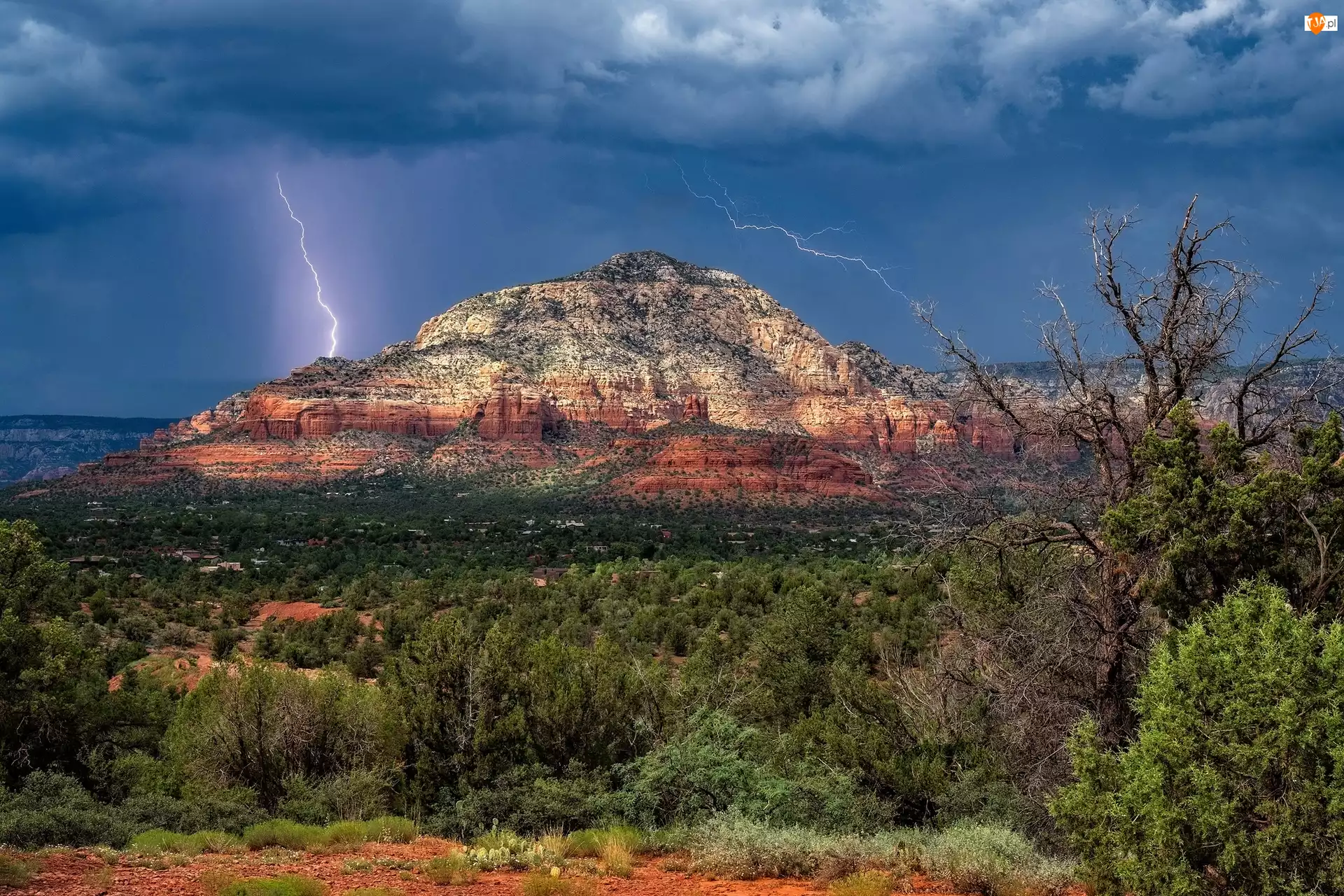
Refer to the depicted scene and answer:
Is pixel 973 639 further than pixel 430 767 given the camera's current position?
No

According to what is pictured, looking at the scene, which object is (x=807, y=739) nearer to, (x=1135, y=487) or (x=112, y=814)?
(x=1135, y=487)

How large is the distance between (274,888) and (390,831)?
3.57 metres

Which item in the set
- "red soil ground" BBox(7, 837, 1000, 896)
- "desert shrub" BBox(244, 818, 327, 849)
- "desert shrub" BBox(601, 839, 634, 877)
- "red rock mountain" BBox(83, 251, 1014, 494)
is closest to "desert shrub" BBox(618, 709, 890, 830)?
"desert shrub" BBox(601, 839, 634, 877)

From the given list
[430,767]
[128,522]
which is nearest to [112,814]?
[430,767]

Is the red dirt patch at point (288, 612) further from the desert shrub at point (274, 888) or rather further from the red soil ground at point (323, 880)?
the desert shrub at point (274, 888)

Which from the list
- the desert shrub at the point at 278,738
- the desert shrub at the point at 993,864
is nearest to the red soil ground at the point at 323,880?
the desert shrub at the point at 993,864

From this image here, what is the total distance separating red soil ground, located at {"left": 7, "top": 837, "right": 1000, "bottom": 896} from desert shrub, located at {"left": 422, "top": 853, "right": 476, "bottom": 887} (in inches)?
3.7

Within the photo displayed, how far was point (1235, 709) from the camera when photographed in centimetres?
704

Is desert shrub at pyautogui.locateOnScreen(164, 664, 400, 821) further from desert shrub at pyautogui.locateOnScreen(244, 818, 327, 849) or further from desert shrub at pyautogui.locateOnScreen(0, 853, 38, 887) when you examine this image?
desert shrub at pyautogui.locateOnScreen(0, 853, 38, 887)

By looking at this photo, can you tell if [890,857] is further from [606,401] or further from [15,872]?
[606,401]

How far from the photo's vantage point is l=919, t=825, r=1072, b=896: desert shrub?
853 centimetres

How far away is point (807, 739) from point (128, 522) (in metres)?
63.8

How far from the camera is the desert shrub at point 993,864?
8.53 m

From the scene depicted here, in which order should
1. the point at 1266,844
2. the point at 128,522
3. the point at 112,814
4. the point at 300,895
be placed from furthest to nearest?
the point at 128,522 < the point at 112,814 < the point at 300,895 < the point at 1266,844
